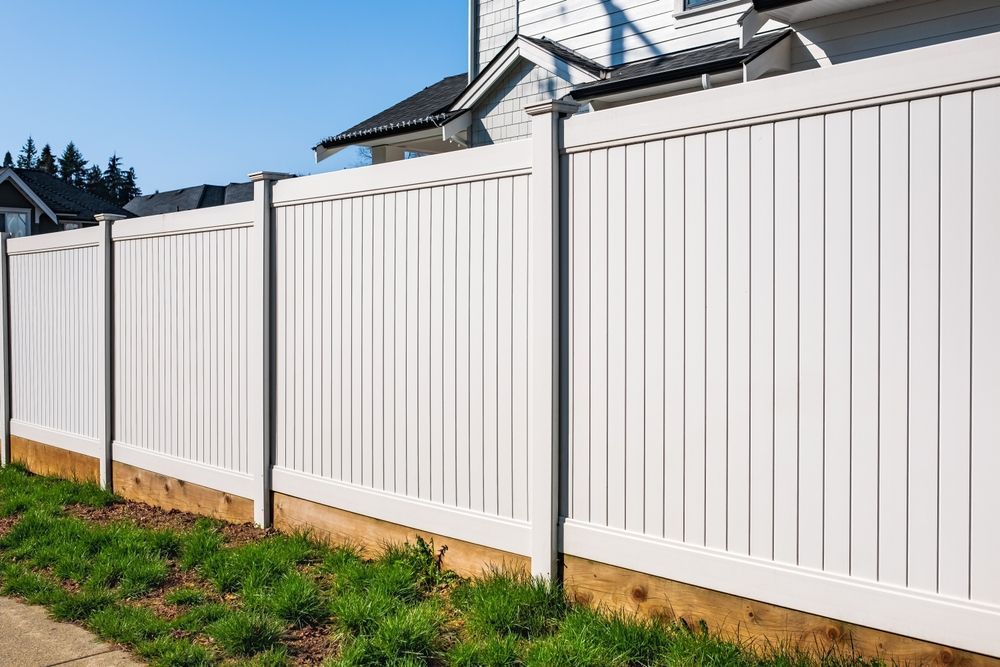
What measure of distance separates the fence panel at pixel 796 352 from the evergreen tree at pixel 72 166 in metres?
96.7

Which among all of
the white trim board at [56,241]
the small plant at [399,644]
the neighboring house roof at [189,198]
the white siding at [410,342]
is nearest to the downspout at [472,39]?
the white trim board at [56,241]

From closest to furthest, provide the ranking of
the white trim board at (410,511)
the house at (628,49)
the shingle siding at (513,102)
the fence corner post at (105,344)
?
the white trim board at (410,511) → the house at (628,49) → the fence corner post at (105,344) → the shingle siding at (513,102)

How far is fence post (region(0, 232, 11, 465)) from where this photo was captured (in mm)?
8461

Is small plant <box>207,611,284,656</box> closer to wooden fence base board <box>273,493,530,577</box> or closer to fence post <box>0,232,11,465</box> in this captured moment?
wooden fence base board <box>273,493,530,577</box>

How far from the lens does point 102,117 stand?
247ft

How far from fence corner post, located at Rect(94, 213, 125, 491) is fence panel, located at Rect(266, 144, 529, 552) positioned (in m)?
2.23

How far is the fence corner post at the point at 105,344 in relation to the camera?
696 cm

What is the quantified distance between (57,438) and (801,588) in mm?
6558

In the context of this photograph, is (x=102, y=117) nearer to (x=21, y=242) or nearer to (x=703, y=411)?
(x=21, y=242)

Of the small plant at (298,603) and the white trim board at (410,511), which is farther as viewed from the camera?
the white trim board at (410,511)

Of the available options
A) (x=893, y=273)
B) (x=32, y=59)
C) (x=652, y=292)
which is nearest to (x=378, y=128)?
(x=652, y=292)

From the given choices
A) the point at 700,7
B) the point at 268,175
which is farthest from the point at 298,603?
the point at 700,7

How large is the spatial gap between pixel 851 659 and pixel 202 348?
443 centimetres

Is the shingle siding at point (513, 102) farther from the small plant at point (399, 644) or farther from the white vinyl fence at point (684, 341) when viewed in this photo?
the small plant at point (399, 644)
